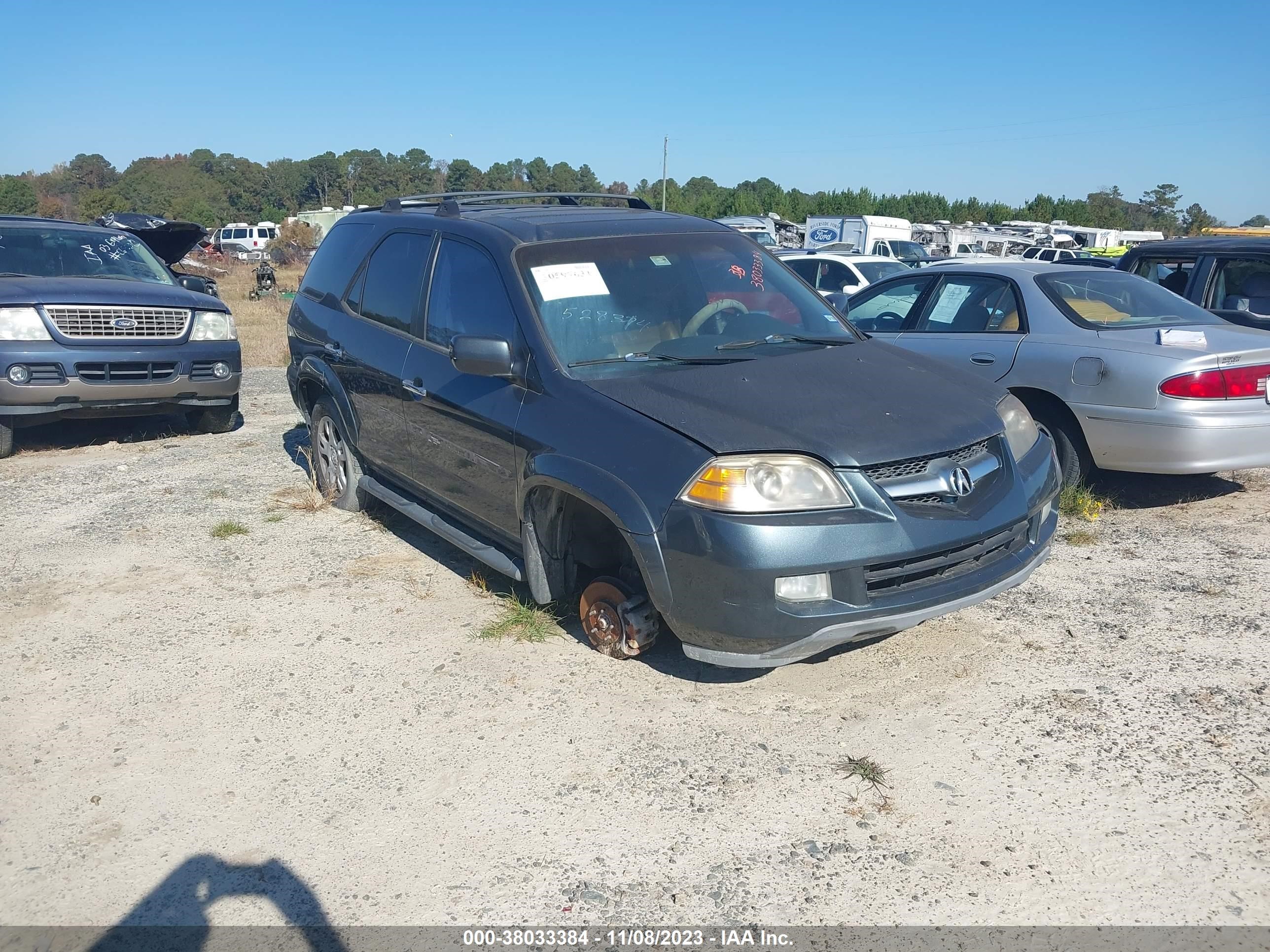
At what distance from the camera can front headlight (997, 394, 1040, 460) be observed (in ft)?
13.9

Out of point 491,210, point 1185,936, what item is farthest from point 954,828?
point 491,210

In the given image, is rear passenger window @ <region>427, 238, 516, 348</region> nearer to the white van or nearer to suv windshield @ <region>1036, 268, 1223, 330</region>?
suv windshield @ <region>1036, 268, 1223, 330</region>

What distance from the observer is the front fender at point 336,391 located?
5.86 meters

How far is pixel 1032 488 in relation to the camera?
412cm

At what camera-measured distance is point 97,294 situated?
7.90 m

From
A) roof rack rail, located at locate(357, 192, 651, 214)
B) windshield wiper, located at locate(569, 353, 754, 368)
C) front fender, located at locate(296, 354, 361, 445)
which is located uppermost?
roof rack rail, located at locate(357, 192, 651, 214)

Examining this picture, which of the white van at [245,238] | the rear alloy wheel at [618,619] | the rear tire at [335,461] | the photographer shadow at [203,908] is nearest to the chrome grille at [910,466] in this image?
the rear alloy wheel at [618,619]

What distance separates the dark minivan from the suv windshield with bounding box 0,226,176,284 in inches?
156

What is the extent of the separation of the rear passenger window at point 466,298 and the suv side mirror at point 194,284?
480 cm

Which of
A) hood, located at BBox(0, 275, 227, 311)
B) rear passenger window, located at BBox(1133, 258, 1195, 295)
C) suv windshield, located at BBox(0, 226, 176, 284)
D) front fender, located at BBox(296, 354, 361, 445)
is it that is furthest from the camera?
suv windshield, located at BBox(0, 226, 176, 284)

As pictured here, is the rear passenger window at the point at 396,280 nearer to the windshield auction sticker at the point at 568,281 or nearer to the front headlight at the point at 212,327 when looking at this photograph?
the windshield auction sticker at the point at 568,281

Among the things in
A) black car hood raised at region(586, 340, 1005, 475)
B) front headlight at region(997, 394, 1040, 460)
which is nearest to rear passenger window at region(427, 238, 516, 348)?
black car hood raised at region(586, 340, 1005, 475)

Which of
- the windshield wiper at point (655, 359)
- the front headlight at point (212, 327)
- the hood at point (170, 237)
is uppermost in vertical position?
the hood at point (170, 237)

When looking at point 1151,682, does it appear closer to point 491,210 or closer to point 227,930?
point 227,930
